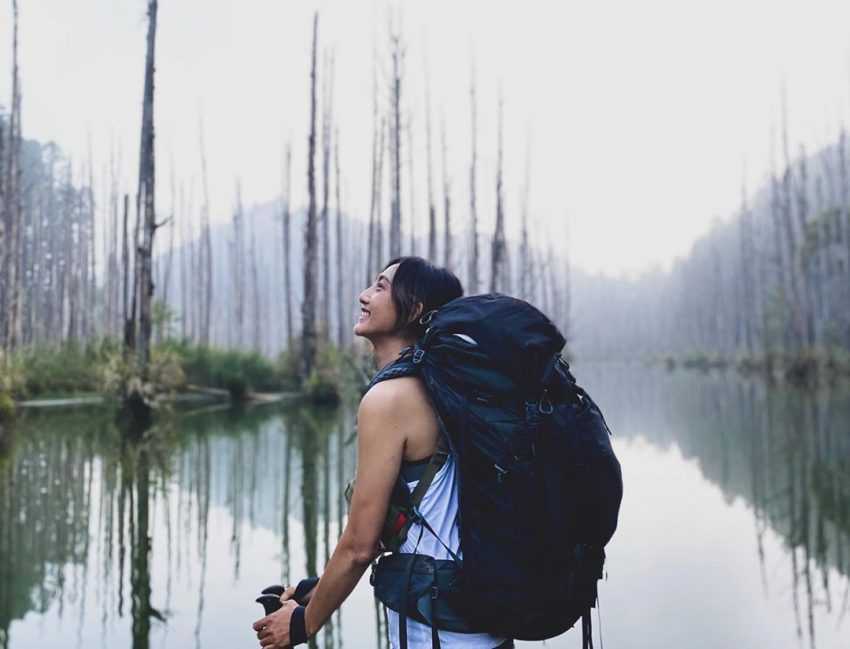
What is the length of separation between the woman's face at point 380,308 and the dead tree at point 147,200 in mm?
11797

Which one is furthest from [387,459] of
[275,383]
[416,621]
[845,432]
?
[275,383]

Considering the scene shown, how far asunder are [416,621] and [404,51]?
755 inches

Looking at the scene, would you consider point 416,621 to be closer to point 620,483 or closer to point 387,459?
point 387,459

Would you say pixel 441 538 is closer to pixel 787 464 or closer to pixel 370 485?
pixel 370 485

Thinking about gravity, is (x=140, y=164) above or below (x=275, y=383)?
above

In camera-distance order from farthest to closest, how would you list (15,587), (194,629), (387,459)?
(15,587), (194,629), (387,459)

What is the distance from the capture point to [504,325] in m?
1.44

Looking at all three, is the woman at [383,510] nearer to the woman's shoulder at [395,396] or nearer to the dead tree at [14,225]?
the woman's shoulder at [395,396]

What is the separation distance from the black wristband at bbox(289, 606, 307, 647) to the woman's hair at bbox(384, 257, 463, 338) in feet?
2.10

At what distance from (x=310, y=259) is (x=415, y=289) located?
17.4 m

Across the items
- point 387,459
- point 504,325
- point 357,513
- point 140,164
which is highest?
point 140,164

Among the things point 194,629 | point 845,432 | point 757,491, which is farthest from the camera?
point 845,432

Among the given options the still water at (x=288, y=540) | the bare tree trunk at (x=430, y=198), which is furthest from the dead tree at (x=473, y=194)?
the still water at (x=288, y=540)

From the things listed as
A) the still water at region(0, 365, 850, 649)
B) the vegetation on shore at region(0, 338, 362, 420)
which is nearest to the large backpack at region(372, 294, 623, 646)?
the still water at region(0, 365, 850, 649)
